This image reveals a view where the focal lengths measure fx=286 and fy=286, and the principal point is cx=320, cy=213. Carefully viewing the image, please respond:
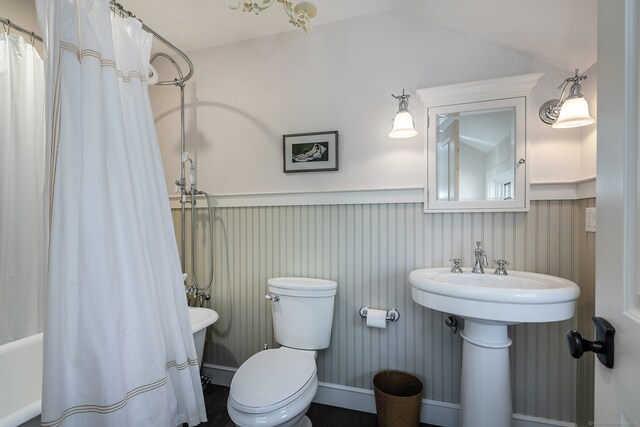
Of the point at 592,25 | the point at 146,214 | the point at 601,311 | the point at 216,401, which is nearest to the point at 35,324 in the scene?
the point at 146,214

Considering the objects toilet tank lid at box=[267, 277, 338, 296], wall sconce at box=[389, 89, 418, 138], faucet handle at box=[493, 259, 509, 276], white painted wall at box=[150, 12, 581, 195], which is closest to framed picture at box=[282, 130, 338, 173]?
white painted wall at box=[150, 12, 581, 195]

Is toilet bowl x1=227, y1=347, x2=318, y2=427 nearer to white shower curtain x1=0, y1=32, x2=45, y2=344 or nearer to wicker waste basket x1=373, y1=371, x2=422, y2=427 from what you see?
wicker waste basket x1=373, y1=371, x2=422, y2=427

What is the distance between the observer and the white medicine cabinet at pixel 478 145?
1.49 m

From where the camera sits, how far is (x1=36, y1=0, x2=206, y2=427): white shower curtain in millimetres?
820

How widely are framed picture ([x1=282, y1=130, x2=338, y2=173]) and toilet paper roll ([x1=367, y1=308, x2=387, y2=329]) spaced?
0.89 metres

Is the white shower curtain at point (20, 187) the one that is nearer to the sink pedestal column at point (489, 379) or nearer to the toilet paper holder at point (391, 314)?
the toilet paper holder at point (391, 314)

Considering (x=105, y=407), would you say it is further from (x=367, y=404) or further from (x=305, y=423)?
(x=367, y=404)

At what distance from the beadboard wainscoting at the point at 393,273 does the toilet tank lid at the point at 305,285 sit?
0.12 m

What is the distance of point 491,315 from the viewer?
111cm

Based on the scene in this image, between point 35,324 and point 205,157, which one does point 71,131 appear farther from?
point 205,157

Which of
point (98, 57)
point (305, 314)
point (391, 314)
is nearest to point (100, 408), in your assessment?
point (305, 314)

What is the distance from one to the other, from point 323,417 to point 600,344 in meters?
1.57

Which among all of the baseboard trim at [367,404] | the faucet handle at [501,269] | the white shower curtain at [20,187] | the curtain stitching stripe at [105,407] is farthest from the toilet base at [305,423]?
the white shower curtain at [20,187]

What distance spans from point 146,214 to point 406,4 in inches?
67.2
